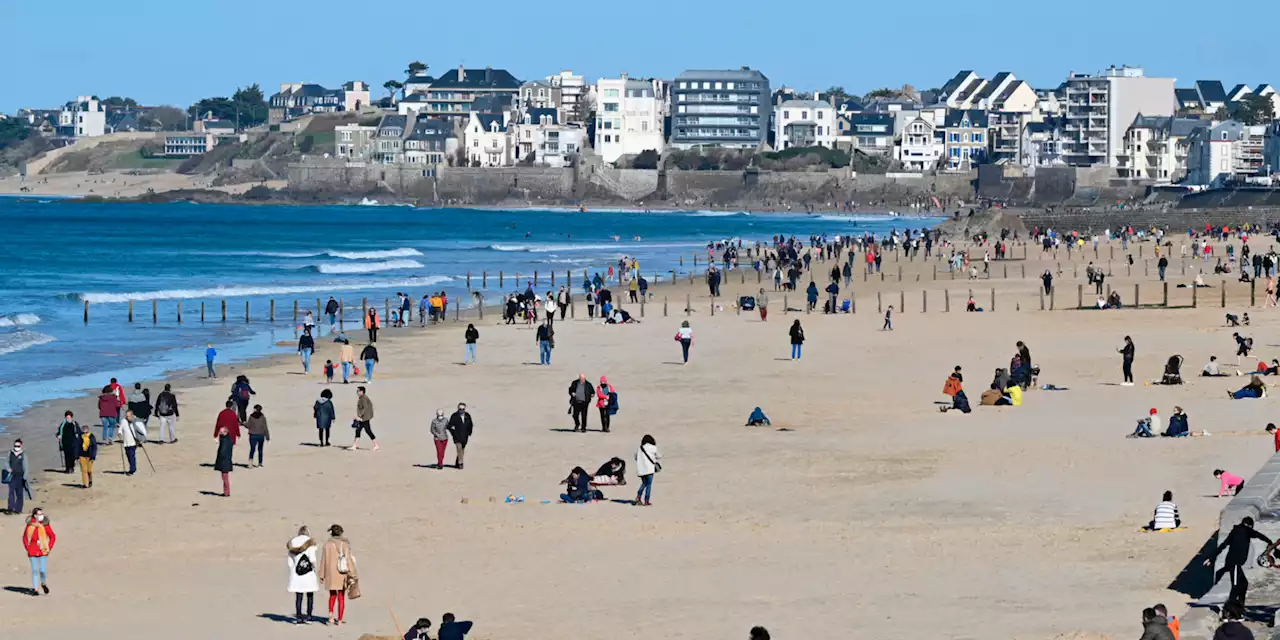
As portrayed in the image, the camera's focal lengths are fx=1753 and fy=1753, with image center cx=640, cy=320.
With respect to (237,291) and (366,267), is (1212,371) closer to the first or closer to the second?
(237,291)

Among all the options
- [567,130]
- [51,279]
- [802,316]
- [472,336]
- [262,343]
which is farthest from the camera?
[567,130]

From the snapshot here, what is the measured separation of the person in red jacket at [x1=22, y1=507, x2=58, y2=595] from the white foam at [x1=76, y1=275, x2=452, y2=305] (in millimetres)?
40682


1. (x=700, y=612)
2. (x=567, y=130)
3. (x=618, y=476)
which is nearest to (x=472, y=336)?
(x=618, y=476)

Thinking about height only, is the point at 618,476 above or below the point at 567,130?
below

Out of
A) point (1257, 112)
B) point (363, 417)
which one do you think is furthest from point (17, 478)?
point (1257, 112)

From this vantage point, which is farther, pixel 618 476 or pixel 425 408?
pixel 425 408

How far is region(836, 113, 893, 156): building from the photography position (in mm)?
196500

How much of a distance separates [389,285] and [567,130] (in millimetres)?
136330

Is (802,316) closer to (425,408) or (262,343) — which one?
(262,343)

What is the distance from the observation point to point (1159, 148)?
165 meters

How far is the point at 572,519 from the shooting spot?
20.0 metres

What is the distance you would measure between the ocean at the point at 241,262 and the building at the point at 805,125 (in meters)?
22.0

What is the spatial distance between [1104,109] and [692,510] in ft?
520

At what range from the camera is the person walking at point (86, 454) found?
2219cm
